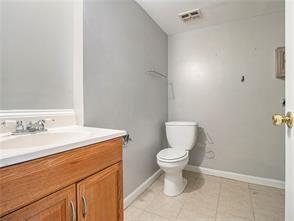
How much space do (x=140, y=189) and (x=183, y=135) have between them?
83 centimetres

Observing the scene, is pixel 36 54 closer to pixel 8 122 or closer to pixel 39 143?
pixel 8 122

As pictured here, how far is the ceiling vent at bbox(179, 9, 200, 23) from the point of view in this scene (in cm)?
186

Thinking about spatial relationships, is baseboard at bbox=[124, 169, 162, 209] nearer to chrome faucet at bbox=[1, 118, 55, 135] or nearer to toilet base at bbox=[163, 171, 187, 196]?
toilet base at bbox=[163, 171, 187, 196]

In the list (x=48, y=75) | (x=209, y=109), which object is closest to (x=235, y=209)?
(x=209, y=109)

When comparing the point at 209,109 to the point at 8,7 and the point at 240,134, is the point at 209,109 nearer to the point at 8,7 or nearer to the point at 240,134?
the point at 240,134

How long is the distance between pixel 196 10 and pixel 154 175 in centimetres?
207

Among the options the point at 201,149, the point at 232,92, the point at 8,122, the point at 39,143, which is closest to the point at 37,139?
the point at 39,143

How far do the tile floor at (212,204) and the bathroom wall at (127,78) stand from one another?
0.71 feet

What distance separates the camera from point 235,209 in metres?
1.47

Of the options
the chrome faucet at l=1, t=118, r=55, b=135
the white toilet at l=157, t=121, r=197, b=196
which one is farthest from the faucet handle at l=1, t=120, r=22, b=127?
the white toilet at l=157, t=121, r=197, b=196

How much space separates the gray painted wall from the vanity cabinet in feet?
1.93

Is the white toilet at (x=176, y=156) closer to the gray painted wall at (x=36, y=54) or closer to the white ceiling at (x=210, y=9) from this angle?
the gray painted wall at (x=36, y=54)

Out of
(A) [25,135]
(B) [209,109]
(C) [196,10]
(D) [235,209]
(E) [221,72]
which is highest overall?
(C) [196,10]

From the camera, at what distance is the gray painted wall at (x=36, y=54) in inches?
36.0
